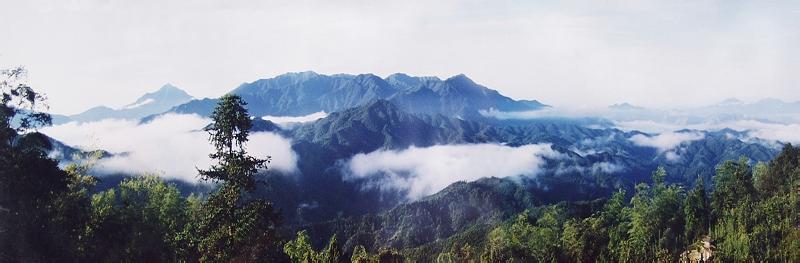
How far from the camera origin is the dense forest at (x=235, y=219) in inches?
1234

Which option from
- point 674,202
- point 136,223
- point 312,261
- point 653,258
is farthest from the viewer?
point 674,202

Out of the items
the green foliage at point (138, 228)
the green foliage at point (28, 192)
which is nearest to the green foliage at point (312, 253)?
the green foliage at point (138, 228)

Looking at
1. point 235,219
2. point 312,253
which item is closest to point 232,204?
point 235,219

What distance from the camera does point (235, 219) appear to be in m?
31.4

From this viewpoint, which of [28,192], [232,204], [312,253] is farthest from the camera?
[312,253]

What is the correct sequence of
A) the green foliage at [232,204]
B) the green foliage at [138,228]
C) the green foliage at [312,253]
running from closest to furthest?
1. the green foliage at [232,204]
2. the green foliage at [138,228]
3. the green foliage at [312,253]

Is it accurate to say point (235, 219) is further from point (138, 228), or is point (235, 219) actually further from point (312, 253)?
point (312, 253)

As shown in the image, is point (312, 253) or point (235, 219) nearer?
point (235, 219)

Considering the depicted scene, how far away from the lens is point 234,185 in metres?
31.0

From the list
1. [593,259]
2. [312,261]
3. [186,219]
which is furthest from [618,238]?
[186,219]

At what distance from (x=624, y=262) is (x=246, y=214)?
50018 mm

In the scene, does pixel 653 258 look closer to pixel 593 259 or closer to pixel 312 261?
pixel 593 259

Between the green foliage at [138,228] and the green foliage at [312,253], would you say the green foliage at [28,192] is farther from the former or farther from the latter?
the green foliage at [312,253]

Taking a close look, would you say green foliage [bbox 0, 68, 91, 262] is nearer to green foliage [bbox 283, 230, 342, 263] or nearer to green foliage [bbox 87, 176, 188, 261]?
green foliage [bbox 87, 176, 188, 261]
